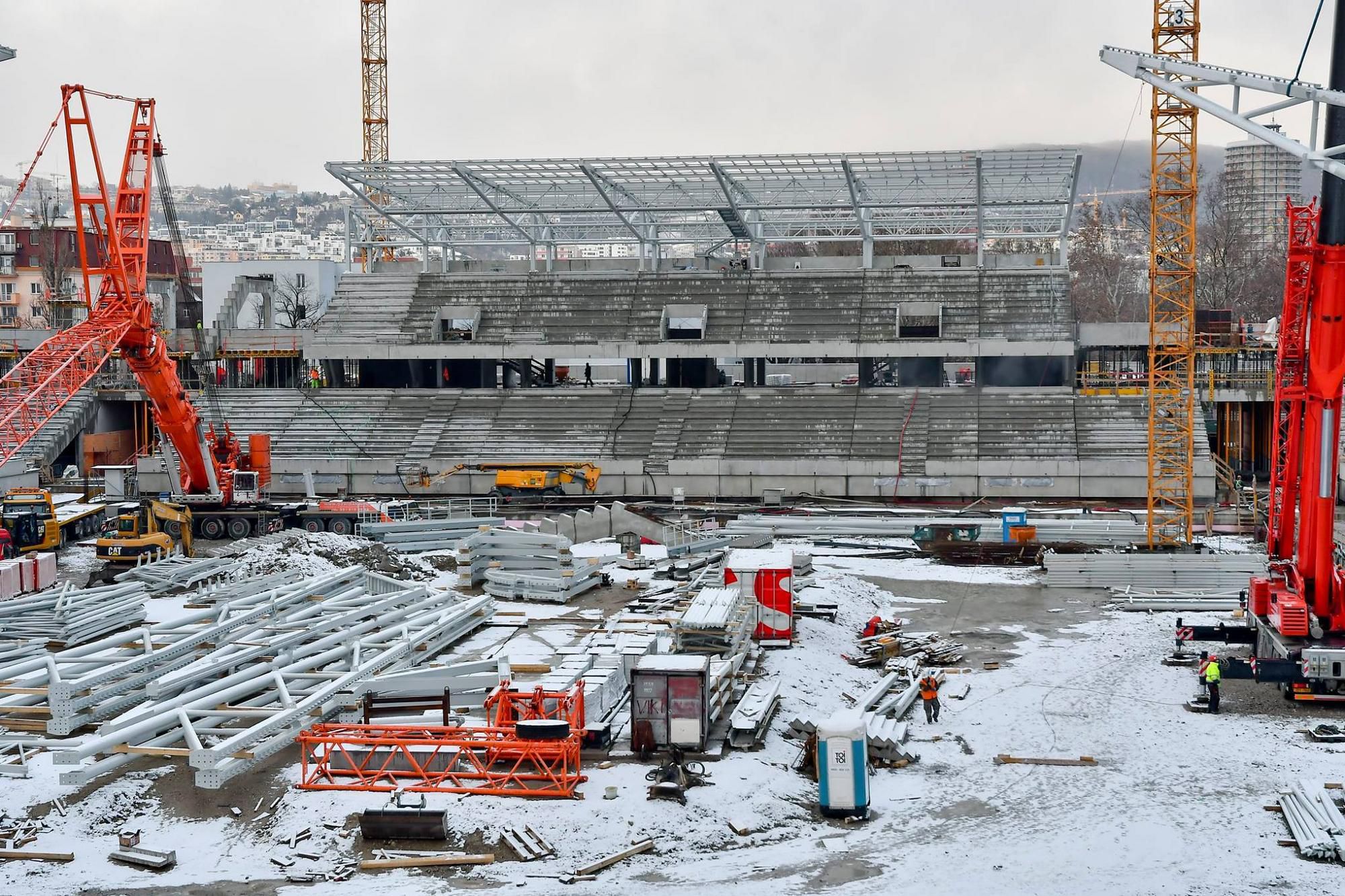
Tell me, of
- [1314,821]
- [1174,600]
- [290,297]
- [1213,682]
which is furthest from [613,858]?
[290,297]

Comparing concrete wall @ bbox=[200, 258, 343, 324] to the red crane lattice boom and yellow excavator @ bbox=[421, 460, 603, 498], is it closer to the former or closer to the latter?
yellow excavator @ bbox=[421, 460, 603, 498]

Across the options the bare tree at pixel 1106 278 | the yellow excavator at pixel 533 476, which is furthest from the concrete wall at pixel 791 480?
the bare tree at pixel 1106 278

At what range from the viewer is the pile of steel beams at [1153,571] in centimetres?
3009

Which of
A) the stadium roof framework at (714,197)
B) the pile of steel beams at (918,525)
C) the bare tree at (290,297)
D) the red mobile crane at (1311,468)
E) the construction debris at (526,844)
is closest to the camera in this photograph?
the construction debris at (526,844)

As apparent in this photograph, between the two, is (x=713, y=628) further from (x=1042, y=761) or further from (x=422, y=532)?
(x=422, y=532)

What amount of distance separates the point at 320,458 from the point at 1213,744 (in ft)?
121

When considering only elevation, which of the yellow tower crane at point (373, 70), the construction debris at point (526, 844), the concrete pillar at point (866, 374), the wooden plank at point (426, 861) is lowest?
the wooden plank at point (426, 861)

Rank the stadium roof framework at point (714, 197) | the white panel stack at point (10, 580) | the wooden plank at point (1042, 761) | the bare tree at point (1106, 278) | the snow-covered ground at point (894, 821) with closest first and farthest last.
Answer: the snow-covered ground at point (894, 821) → the wooden plank at point (1042, 761) → the white panel stack at point (10, 580) → the stadium roof framework at point (714, 197) → the bare tree at point (1106, 278)

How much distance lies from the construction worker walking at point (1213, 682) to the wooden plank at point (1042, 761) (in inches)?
121

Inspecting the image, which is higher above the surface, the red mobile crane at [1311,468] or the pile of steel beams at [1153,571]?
the red mobile crane at [1311,468]

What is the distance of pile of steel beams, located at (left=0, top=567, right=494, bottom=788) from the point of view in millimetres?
17375

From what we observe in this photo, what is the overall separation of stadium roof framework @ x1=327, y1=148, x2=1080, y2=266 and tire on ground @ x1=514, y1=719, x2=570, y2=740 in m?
33.2

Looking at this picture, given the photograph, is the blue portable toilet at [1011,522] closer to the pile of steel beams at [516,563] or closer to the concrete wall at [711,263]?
the pile of steel beams at [516,563]

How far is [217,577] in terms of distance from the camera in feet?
104
